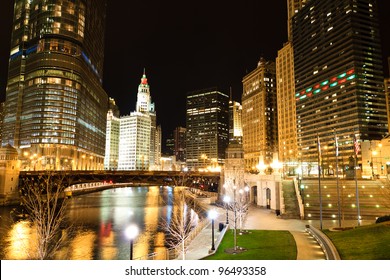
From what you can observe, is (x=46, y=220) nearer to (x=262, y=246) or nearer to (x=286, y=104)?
(x=262, y=246)

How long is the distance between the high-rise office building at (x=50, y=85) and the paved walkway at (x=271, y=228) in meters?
120

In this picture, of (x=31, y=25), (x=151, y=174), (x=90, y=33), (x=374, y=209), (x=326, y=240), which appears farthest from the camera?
(x=90, y=33)

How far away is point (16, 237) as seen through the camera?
140 feet

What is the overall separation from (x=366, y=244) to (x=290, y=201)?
2813 centimetres

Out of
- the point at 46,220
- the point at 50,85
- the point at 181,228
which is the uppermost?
the point at 50,85

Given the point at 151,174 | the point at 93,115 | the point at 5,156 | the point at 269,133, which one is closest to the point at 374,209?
the point at 151,174

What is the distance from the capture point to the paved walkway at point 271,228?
23625 mm

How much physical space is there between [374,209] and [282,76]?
15183cm

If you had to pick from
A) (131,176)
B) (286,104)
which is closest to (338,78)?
(286,104)

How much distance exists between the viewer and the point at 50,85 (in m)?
149

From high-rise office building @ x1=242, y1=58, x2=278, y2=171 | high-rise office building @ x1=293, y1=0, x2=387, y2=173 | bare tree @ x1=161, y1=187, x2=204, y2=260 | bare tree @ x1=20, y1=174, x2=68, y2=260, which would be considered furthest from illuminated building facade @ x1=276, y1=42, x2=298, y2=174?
bare tree @ x1=20, y1=174, x2=68, y2=260

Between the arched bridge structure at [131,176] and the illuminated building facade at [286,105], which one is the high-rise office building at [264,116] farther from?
the arched bridge structure at [131,176]

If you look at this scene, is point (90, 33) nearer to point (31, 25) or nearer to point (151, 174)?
point (31, 25)

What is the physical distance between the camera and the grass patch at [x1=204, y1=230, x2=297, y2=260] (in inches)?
893
